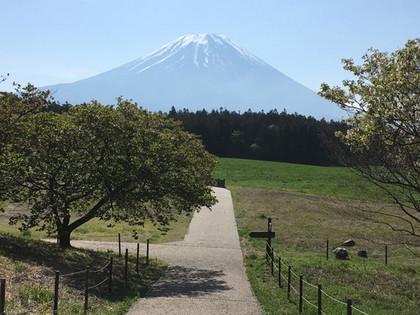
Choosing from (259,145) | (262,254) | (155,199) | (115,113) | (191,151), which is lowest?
(262,254)

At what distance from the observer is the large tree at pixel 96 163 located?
18.3m

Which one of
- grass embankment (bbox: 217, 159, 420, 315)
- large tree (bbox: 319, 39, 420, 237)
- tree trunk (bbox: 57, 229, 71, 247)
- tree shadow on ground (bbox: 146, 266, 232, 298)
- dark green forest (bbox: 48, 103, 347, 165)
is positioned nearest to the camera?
large tree (bbox: 319, 39, 420, 237)

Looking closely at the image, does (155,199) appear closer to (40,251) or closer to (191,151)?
(191,151)

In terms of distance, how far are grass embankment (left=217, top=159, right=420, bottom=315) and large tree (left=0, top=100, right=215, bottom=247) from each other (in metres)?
5.80

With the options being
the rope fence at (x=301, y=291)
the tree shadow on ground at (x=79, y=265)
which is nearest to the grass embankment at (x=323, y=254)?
the rope fence at (x=301, y=291)

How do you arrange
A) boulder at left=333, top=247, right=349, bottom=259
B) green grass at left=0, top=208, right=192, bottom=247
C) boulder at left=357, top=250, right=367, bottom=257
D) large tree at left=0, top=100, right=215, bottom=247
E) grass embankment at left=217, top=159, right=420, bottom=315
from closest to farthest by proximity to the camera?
grass embankment at left=217, top=159, right=420, bottom=315 → large tree at left=0, top=100, right=215, bottom=247 → boulder at left=333, top=247, right=349, bottom=259 → boulder at left=357, top=250, right=367, bottom=257 → green grass at left=0, top=208, right=192, bottom=247

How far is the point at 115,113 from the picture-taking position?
19344 millimetres

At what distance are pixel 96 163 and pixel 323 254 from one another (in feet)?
47.4

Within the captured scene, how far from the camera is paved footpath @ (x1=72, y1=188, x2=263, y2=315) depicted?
13.2 metres

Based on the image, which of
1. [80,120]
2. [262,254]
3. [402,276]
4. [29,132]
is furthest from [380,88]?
[262,254]

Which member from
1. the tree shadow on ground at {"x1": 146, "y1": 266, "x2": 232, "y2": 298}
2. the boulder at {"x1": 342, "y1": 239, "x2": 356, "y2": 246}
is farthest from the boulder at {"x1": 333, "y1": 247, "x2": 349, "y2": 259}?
the tree shadow on ground at {"x1": 146, "y1": 266, "x2": 232, "y2": 298}

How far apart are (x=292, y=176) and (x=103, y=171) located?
6399 cm

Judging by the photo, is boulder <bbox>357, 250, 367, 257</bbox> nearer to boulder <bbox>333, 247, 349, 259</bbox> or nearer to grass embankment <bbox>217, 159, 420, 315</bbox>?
→ grass embankment <bbox>217, 159, 420, 315</bbox>

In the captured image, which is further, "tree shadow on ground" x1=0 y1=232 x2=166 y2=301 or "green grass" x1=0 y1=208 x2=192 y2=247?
"green grass" x1=0 y1=208 x2=192 y2=247
